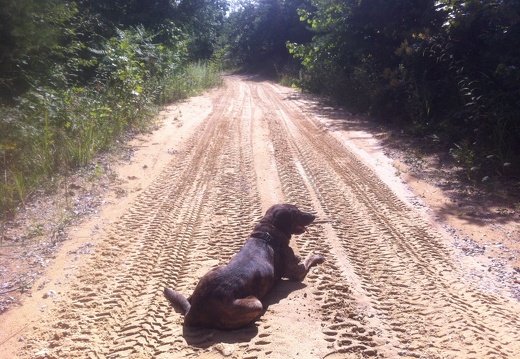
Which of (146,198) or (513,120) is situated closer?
(146,198)

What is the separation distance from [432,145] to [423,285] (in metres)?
6.70

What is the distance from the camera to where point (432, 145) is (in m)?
10.6

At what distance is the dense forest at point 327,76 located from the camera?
805 cm

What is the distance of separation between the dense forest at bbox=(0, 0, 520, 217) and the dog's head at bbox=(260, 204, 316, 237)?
364cm

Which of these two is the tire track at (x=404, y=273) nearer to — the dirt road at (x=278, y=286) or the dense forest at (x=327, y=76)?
the dirt road at (x=278, y=286)

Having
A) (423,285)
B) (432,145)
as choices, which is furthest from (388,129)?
(423,285)

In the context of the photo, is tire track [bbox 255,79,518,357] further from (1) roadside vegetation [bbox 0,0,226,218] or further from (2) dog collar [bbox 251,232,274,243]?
(1) roadside vegetation [bbox 0,0,226,218]

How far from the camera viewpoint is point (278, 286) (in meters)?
4.55

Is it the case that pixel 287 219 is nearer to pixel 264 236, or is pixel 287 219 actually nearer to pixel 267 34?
pixel 264 236

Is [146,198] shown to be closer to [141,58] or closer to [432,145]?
[432,145]

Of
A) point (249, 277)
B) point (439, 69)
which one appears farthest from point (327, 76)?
point (249, 277)

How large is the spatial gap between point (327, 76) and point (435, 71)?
8186 millimetres

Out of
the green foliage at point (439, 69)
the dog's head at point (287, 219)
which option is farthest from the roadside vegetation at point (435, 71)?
the dog's head at point (287, 219)

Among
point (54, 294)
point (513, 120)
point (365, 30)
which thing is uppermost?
point (365, 30)
